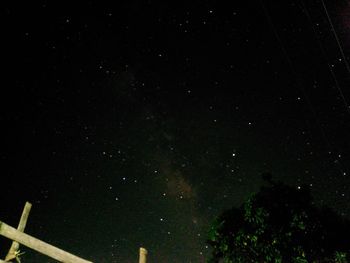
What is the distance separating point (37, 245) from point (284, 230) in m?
9.59

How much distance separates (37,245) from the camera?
441 centimetres

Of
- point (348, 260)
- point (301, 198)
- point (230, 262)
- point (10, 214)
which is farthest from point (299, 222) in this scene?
point (10, 214)

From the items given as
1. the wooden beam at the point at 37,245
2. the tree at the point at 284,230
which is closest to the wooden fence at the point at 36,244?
the wooden beam at the point at 37,245

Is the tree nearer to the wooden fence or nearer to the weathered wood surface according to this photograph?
the weathered wood surface

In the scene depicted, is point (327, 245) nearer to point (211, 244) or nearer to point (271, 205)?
point (271, 205)

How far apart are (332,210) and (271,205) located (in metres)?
2.24

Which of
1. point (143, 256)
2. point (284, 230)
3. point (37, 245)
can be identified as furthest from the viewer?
point (284, 230)

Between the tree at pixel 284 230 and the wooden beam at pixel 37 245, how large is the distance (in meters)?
8.99

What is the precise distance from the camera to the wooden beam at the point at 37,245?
4.28 meters

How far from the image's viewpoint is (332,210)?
12438 mm

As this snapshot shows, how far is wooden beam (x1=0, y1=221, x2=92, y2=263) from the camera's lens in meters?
4.28

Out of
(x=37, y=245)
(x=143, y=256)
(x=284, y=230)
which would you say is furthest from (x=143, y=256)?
(x=284, y=230)

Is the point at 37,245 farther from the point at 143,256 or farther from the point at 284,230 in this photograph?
the point at 284,230

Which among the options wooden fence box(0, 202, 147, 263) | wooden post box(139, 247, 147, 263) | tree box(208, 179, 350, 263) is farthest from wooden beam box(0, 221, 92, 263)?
tree box(208, 179, 350, 263)
